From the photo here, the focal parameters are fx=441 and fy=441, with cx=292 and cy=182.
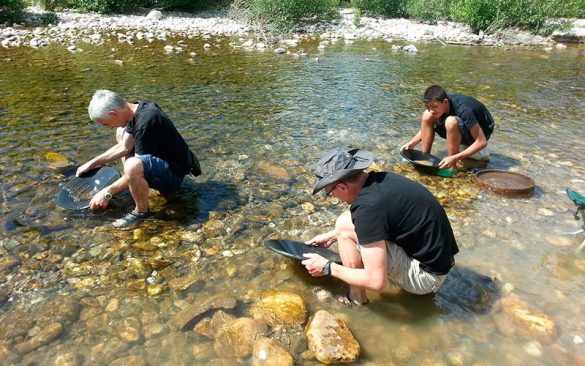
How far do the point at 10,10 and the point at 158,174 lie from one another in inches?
873

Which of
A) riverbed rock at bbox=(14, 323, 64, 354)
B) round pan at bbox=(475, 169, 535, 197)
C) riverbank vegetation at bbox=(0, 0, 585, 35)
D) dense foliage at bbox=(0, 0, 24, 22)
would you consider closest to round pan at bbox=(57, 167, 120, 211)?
riverbed rock at bbox=(14, 323, 64, 354)

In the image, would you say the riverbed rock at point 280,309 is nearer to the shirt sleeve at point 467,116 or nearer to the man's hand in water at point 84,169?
the man's hand in water at point 84,169

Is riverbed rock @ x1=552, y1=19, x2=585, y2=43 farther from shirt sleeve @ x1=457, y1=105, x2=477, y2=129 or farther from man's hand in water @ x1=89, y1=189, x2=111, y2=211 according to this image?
man's hand in water @ x1=89, y1=189, x2=111, y2=211

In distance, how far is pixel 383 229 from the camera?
3248 mm

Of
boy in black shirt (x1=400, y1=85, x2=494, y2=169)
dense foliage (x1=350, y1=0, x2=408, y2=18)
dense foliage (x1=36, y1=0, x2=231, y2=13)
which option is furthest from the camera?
dense foliage (x1=350, y1=0, x2=408, y2=18)

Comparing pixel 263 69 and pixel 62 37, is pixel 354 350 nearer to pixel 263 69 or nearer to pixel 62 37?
pixel 263 69

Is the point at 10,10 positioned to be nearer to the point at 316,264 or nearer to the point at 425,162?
the point at 425,162

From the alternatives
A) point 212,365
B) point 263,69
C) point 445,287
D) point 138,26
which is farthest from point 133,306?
point 138,26

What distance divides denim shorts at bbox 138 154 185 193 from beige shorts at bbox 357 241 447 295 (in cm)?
277

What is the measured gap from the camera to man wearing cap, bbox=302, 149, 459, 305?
3.26 meters

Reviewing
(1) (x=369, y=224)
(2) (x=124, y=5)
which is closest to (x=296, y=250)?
(1) (x=369, y=224)

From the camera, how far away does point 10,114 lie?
8891 millimetres

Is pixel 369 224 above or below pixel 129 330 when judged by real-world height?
above

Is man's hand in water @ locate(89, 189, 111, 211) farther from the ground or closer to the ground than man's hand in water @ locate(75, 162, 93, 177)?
closer to the ground
